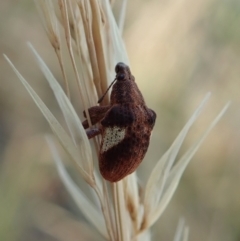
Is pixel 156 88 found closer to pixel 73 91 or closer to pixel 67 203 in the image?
pixel 73 91

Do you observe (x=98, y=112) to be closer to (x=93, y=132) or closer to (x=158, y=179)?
(x=93, y=132)

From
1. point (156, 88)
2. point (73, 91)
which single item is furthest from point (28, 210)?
point (156, 88)

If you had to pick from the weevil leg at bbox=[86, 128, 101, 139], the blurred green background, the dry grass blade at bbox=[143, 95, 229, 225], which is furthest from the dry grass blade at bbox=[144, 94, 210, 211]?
the blurred green background

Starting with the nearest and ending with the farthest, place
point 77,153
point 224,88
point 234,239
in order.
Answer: point 77,153, point 234,239, point 224,88

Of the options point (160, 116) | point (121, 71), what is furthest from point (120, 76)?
point (160, 116)

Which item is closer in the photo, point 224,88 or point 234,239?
point 234,239

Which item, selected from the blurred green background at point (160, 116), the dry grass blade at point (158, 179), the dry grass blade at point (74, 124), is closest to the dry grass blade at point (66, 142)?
the dry grass blade at point (74, 124)

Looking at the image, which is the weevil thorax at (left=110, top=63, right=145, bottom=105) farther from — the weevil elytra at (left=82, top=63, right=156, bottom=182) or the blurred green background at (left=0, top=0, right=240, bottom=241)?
the blurred green background at (left=0, top=0, right=240, bottom=241)

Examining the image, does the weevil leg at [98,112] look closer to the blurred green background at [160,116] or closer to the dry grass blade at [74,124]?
the dry grass blade at [74,124]
